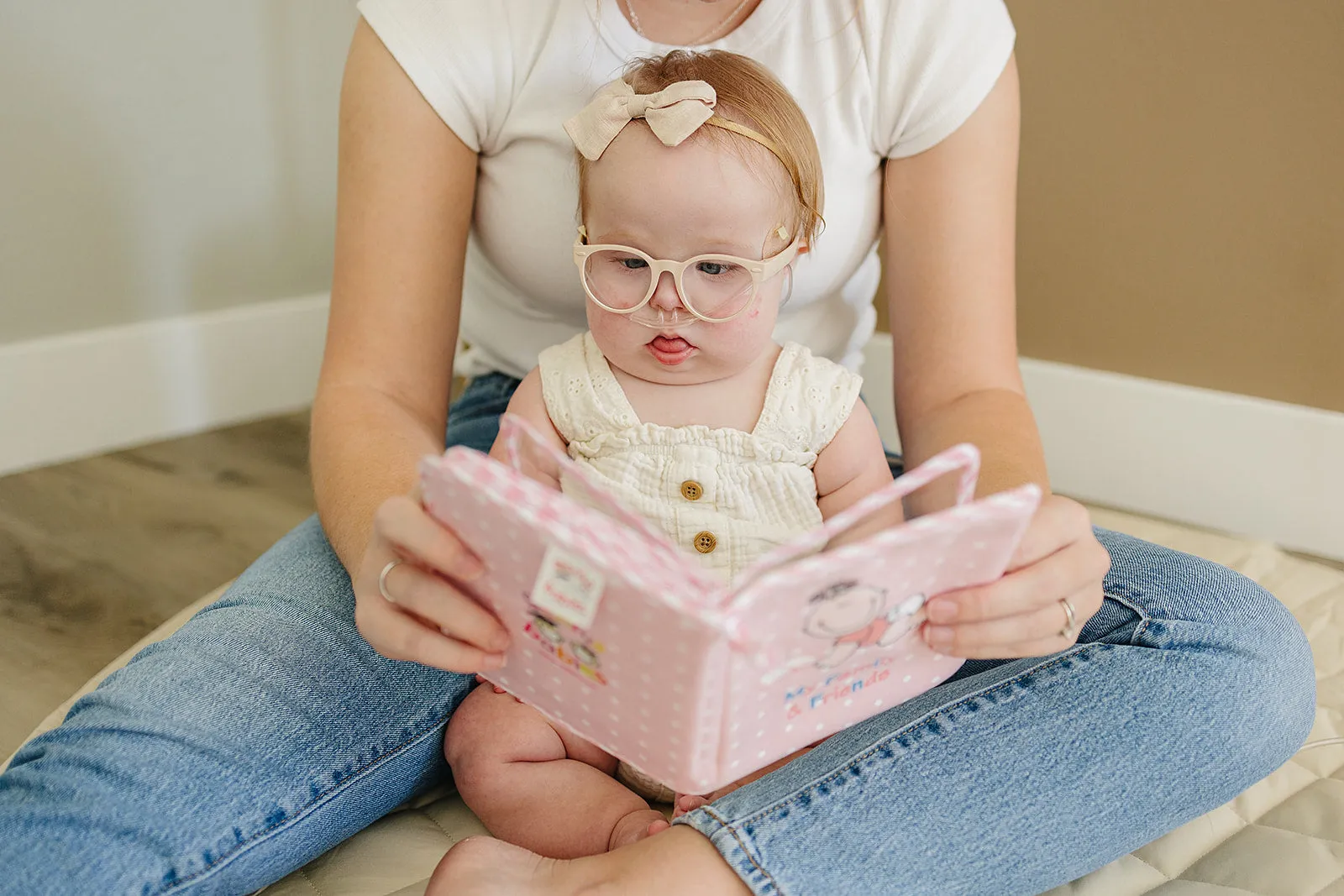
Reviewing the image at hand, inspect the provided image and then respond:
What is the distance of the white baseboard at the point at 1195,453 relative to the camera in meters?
1.81

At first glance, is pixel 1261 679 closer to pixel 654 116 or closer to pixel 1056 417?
pixel 654 116

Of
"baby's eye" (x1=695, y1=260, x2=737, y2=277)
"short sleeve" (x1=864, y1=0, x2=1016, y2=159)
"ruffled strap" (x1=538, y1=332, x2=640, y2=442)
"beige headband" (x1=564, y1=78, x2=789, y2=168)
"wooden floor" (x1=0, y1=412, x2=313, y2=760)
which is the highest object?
"short sleeve" (x1=864, y1=0, x2=1016, y2=159)

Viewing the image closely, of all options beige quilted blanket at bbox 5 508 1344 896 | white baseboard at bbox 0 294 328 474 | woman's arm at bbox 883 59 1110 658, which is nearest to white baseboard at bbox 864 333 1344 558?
beige quilted blanket at bbox 5 508 1344 896

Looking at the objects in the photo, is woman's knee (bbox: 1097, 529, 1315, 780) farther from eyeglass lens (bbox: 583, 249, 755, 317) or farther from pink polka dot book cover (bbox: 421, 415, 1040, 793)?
eyeglass lens (bbox: 583, 249, 755, 317)

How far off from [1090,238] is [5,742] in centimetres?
167

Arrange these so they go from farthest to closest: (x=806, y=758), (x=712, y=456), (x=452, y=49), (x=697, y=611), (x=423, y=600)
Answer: (x=452, y=49) < (x=712, y=456) < (x=806, y=758) < (x=423, y=600) < (x=697, y=611)

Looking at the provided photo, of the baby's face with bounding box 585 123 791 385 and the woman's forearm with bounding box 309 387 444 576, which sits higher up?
the baby's face with bounding box 585 123 791 385

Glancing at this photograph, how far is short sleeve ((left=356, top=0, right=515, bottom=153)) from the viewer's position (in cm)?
114

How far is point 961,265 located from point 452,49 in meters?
0.54

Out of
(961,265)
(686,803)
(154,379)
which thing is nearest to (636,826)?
(686,803)

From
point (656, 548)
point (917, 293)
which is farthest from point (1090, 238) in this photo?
point (656, 548)

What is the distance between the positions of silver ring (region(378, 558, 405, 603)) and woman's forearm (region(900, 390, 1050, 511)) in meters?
0.47

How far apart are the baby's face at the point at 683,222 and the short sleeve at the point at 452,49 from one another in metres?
0.21

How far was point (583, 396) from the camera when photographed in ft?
3.51
